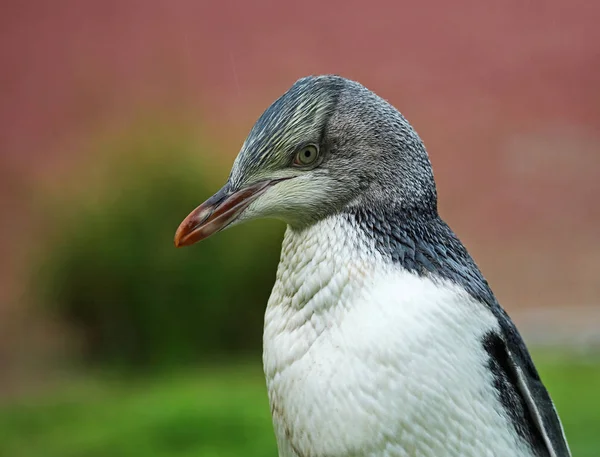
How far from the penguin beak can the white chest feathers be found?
0.08 m

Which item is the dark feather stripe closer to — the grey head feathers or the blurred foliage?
the grey head feathers

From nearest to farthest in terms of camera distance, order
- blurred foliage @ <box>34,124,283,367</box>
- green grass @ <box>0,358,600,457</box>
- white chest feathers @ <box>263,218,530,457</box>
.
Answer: white chest feathers @ <box>263,218,530,457</box> → green grass @ <box>0,358,600,457</box> → blurred foliage @ <box>34,124,283,367</box>

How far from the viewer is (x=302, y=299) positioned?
0.84m

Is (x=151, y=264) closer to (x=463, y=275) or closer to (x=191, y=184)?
(x=191, y=184)

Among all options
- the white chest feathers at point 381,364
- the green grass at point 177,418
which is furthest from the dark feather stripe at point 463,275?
the green grass at point 177,418

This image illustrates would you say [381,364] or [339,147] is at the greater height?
[339,147]

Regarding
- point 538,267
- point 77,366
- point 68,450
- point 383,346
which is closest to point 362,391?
point 383,346

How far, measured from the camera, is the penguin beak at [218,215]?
83 centimetres

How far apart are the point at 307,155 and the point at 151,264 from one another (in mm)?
1975

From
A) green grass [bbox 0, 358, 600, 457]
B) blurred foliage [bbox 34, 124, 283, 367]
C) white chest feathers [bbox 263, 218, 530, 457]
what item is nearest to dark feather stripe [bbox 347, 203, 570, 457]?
white chest feathers [bbox 263, 218, 530, 457]

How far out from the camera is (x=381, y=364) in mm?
790

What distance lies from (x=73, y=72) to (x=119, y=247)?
3.06ft

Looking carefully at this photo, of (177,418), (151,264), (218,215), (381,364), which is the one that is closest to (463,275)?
(381,364)

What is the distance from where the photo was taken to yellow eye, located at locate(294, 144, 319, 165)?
83cm
